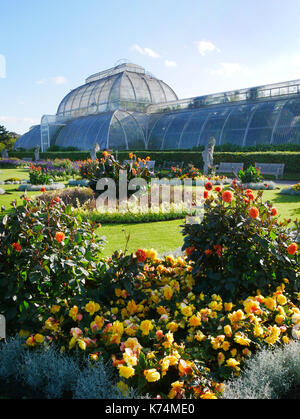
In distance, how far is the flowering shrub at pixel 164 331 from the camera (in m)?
2.19

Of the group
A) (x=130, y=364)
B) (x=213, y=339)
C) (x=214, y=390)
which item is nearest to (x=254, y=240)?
(x=213, y=339)

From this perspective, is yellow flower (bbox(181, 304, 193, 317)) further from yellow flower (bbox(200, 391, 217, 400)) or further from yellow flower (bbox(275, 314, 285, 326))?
yellow flower (bbox(200, 391, 217, 400))

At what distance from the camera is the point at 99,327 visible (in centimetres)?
261

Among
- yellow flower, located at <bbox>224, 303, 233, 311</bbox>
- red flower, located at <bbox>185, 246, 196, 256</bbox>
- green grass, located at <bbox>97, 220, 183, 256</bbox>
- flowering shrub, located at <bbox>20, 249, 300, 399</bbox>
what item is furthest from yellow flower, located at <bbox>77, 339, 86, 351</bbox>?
green grass, located at <bbox>97, 220, 183, 256</bbox>

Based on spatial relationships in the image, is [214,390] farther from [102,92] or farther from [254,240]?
[102,92]

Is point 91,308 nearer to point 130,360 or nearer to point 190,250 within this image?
point 130,360

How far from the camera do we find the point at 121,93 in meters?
33.6

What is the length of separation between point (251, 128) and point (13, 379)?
24.0 meters

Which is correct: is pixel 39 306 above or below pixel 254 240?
below

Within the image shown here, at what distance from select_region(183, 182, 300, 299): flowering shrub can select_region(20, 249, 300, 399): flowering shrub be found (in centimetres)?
15

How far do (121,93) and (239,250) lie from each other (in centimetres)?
3293

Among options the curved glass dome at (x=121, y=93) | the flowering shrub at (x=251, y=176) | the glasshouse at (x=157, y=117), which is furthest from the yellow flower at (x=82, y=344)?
the curved glass dome at (x=121, y=93)

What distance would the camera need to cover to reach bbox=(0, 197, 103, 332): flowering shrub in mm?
2723

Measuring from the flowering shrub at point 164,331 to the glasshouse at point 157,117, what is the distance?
67.6ft
